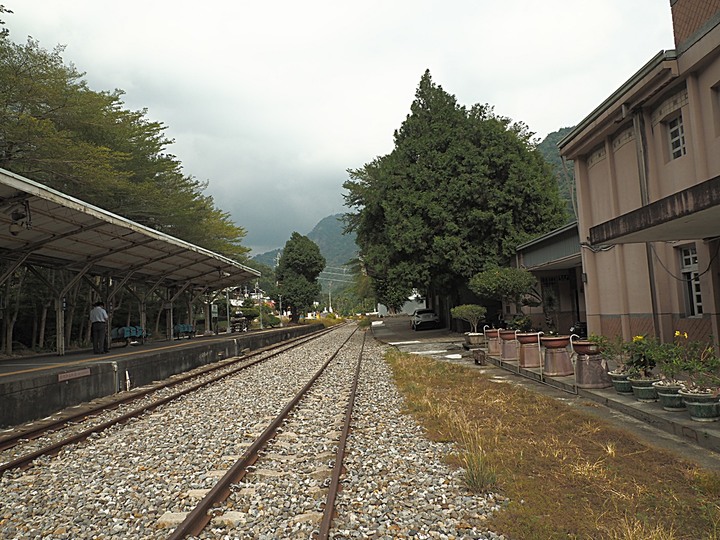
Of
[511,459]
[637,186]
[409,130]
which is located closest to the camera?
[511,459]

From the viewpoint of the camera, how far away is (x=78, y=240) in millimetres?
13914

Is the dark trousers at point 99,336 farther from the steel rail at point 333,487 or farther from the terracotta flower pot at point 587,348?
the terracotta flower pot at point 587,348

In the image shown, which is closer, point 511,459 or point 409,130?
A: point 511,459

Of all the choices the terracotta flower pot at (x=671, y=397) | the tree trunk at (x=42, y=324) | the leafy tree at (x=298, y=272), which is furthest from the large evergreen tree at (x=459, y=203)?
the leafy tree at (x=298, y=272)

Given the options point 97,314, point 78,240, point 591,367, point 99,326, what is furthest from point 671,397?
point 99,326

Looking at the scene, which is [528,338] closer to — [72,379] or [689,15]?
[689,15]

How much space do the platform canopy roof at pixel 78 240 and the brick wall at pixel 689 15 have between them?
45.1 ft

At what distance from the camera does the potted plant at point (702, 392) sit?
6.52 metres

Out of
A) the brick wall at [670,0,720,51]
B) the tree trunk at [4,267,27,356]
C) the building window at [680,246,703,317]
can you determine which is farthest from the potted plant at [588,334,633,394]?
the tree trunk at [4,267,27,356]

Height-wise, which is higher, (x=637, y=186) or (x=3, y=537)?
(x=637, y=186)

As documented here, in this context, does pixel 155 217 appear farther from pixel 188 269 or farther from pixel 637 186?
pixel 637 186

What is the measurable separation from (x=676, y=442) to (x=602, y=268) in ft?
33.3

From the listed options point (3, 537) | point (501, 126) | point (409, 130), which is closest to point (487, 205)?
point (501, 126)

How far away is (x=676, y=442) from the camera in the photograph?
6328 millimetres
